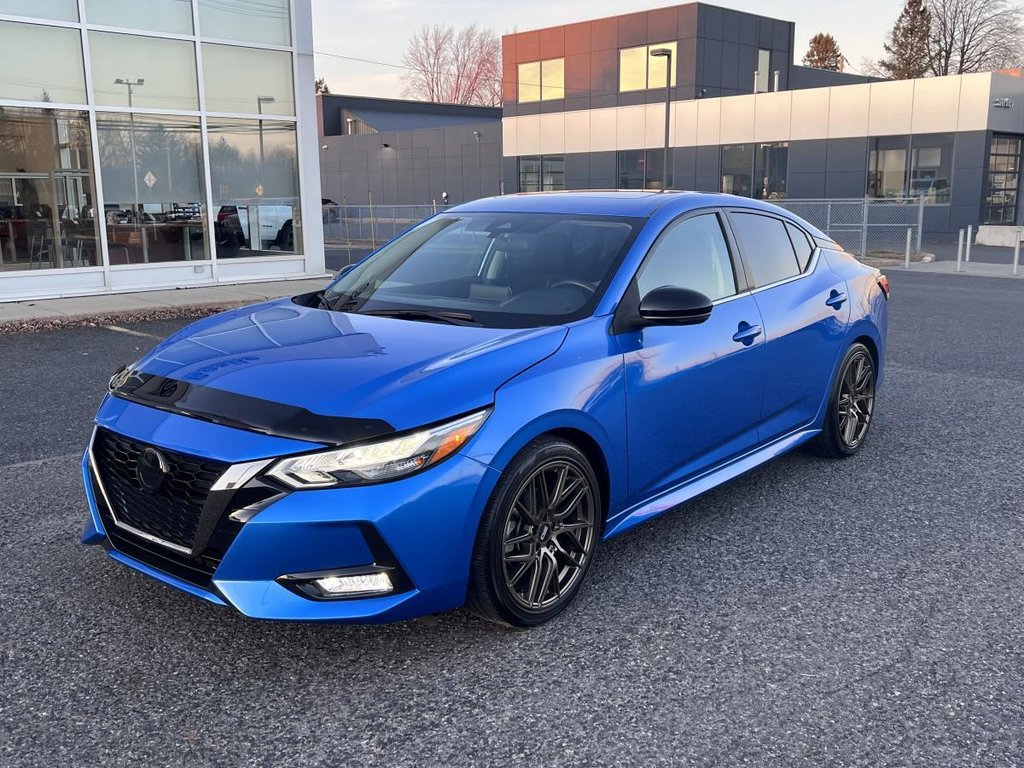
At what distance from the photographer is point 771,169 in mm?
39031

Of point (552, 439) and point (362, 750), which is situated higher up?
point (552, 439)

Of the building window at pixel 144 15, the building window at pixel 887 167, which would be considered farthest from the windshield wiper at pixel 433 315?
the building window at pixel 887 167

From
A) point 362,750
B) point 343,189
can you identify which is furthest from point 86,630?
point 343,189

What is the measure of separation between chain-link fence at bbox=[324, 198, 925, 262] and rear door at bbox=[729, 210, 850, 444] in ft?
70.9

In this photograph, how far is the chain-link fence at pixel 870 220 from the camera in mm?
29578

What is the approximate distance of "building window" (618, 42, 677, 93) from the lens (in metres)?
42.4

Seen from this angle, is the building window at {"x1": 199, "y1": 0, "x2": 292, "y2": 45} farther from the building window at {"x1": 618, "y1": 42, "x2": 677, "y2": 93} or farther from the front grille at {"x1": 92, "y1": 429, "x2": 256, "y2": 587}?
the building window at {"x1": 618, "y1": 42, "x2": 677, "y2": 93}

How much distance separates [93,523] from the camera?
354cm

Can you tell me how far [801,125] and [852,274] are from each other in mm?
34374

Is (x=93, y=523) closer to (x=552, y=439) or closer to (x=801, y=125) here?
(x=552, y=439)

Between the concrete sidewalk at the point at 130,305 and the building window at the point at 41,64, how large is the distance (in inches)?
125

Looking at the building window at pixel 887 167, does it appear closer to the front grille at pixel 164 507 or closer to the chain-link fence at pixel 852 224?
the chain-link fence at pixel 852 224

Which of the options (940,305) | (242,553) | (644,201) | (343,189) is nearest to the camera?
(242,553)

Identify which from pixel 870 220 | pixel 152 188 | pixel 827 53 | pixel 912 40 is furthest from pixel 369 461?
pixel 827 53
